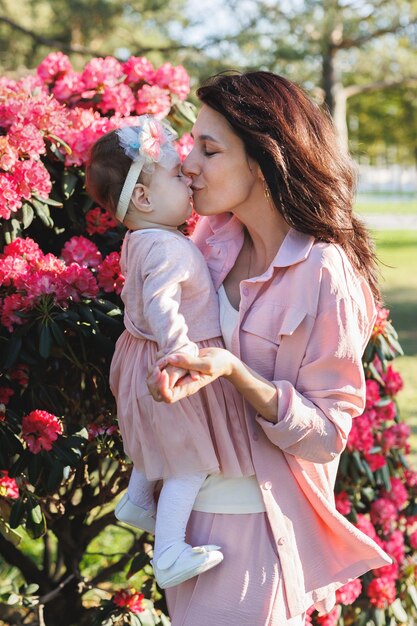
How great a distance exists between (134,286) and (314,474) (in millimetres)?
614

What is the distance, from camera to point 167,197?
216cm

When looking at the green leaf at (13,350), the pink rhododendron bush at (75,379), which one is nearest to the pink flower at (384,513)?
the pink rhododendron bush at (75,379)

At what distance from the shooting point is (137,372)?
83.4 inches

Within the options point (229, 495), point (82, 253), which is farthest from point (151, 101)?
point (229, 495)

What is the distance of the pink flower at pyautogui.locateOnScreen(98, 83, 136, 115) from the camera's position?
10.6ft

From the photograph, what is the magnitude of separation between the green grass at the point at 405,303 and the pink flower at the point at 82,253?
2.67 feet

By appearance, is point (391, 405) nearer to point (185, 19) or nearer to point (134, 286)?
point (134, 286)

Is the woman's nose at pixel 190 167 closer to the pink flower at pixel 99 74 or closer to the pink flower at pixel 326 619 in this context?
the pink flower at pixel 99 74

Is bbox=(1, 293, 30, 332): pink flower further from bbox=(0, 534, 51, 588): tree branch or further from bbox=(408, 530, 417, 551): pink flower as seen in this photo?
bbox=(408, 530, 417, 551): pink flower

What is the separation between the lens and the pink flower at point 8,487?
8.83ft

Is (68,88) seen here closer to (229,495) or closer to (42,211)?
(42,211)

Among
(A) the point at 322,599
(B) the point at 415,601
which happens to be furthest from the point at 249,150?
(B) the point at 415,601

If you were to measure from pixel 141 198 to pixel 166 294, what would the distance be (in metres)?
0.28

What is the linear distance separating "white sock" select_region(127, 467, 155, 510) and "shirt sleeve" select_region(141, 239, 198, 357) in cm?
42
